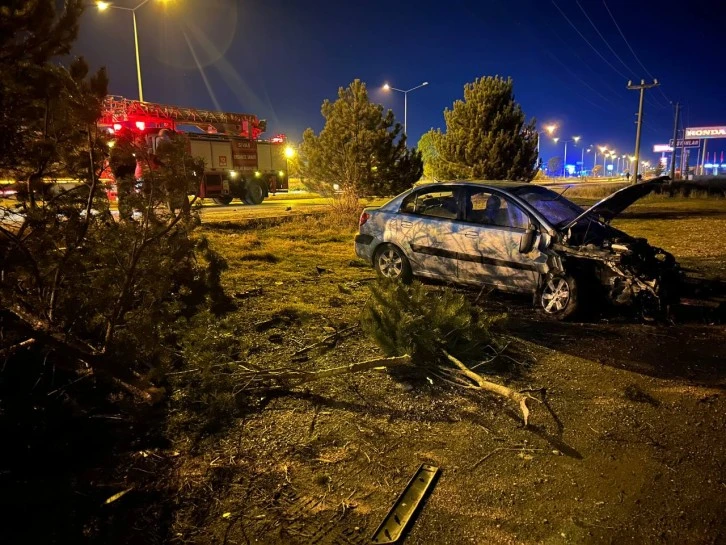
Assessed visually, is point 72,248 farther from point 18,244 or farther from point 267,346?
point 267,346

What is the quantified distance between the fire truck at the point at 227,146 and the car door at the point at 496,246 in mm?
13996

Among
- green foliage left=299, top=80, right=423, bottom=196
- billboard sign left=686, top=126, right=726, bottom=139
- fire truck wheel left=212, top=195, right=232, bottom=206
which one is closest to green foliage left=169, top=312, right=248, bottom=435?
green foliage left=299, top=80, right=423, bottom=196

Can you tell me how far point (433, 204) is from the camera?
6.95m

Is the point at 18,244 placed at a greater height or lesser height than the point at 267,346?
greater

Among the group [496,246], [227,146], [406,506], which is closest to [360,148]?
[227,146]

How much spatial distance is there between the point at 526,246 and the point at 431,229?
4.44 feet

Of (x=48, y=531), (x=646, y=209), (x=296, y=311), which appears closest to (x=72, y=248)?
(x=48, y=531)

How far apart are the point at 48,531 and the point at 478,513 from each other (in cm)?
212

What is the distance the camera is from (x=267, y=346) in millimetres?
4770

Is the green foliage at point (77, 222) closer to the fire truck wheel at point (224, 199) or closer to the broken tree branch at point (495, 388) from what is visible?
the broken tree branch at point (495, 388)

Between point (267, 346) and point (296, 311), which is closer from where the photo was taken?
point (267, 346)

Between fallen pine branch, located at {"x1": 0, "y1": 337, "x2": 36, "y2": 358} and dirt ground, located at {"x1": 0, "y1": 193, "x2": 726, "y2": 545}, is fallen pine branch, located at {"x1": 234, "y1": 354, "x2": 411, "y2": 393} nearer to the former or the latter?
dirt ground, located at {"x1": 0, "y1": 193, "x2": 726, "y2": 545}

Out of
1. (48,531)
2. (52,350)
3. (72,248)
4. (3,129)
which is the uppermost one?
(3,129)

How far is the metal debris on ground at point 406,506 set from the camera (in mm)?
2426
